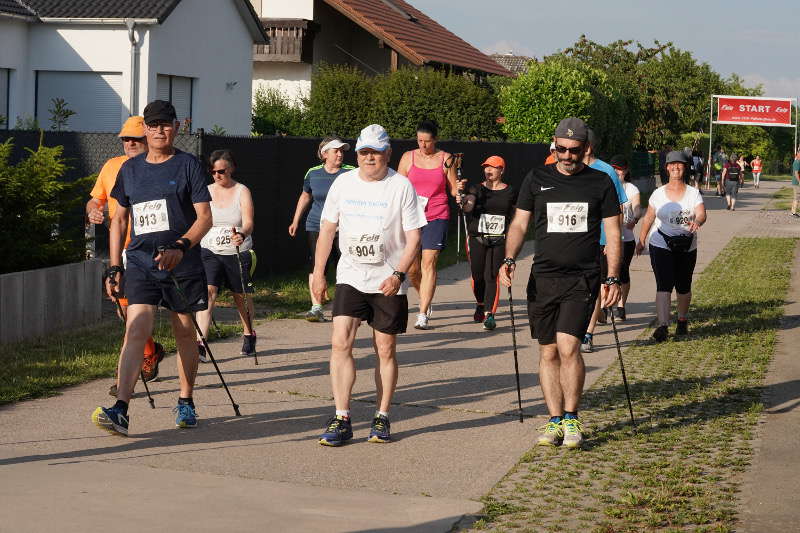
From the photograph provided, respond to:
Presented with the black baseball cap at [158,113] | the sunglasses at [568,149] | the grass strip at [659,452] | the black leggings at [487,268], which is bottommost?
the grass strip at [659,452]

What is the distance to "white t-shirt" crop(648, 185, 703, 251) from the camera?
11.6 meters

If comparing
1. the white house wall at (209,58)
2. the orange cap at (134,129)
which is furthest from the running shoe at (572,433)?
the white house wall at (209,58)

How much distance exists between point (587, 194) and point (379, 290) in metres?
1.37

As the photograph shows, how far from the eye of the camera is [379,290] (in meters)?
7.29

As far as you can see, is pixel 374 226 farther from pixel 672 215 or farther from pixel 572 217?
pixel 672 215

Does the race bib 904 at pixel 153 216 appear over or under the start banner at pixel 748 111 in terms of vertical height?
under

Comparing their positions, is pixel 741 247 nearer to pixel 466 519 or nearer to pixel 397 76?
pixel 397 76

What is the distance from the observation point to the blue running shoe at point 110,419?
6934 millimetres

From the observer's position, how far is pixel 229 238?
1002cm

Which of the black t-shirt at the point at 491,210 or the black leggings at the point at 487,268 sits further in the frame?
the black leggings at the point at 487,268

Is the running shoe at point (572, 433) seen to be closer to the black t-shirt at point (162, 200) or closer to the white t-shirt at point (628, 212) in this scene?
the black t-shirt at point (162, 200)

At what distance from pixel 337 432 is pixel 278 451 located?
369mm

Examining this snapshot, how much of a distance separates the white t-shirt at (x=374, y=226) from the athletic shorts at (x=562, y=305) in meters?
0.86

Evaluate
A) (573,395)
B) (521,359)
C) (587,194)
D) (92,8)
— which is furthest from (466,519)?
(92,8)
